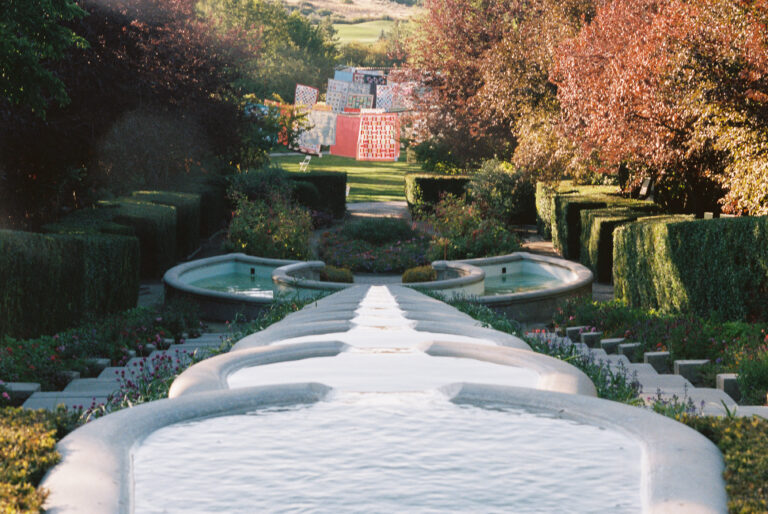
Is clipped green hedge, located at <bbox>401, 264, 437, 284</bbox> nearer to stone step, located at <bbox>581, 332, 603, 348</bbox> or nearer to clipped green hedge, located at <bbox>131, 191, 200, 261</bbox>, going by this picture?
stone step, located at <bbox>581, 332, 603, 348</bbox>

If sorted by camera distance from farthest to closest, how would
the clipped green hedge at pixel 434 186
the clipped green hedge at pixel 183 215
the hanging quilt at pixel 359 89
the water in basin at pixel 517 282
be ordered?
the hanging quilt at pixel 359 89
the clipped green hedge at pixel 434 186
the clipped green hedge at pixel 183 215
the water in basin at pixel 517 282

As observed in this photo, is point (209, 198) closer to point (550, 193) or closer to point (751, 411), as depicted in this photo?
point (550, 193)

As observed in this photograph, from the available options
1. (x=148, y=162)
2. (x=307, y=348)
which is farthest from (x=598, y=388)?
(x=148, y=162)

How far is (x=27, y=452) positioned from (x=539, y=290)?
34.3 ft

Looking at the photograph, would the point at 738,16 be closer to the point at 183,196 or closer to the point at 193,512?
the point at 193,512

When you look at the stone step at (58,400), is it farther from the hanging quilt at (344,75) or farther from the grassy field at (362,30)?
the grassy field at (362,30)

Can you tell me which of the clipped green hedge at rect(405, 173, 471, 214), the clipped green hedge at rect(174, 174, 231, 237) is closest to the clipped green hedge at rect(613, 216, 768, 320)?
the clipped green hedge at rect(174, 174, 231, 237)

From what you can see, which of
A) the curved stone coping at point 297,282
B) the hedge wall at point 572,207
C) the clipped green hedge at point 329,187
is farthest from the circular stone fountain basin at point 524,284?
the clipped green hedge at point 329,187

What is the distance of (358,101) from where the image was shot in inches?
3270

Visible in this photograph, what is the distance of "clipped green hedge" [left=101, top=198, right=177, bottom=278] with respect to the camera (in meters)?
15.0

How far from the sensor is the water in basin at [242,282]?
14766 millimetres

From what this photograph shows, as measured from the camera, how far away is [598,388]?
18.1 ft

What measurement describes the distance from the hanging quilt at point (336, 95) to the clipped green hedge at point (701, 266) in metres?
68.4

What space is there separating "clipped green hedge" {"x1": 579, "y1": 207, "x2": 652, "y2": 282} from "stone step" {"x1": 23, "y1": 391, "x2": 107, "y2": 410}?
1115 centimetres
